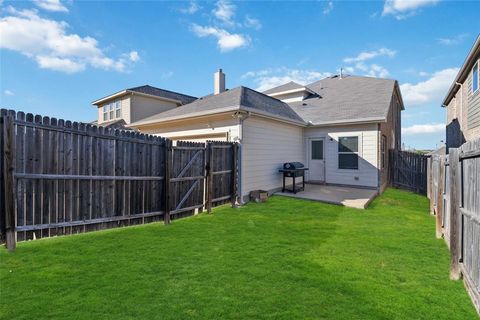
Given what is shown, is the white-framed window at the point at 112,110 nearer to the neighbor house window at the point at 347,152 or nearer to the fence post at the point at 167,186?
the fence post at the point at 167,186

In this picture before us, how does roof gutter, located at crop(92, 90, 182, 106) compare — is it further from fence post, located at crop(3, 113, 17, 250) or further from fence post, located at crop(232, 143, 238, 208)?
Answer: fence post, located at crop(3, 113, 17, 250)

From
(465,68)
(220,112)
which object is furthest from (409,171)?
(220,112)

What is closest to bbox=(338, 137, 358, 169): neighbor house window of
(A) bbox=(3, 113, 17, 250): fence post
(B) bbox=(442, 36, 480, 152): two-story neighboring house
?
(B) bbox=(442, 36, 480, 152): two-story neighboring house

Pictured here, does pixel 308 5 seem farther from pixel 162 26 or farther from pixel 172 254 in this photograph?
pixel 172 254

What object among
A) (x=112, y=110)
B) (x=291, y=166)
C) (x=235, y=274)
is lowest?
(x=235, y=274)

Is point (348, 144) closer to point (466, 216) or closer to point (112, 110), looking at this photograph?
point (466, 216)

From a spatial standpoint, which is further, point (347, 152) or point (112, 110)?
point (112, 110)

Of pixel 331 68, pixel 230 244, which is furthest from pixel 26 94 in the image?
pixel 331 68

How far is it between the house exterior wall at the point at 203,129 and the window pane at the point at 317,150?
223 inches

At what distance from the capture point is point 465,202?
10.8ft

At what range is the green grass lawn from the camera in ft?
9.12

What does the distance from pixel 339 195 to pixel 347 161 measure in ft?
8.68

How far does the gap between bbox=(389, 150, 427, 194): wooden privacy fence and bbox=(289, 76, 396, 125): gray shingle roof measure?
10.3 ft

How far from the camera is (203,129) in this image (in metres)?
10.1
